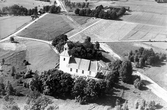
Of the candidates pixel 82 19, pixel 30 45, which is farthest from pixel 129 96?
pixel 82 19

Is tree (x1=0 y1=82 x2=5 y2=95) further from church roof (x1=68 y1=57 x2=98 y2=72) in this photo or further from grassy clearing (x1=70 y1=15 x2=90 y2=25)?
grassy clearing (x1=70 y1=15 x2=90 y2=25)

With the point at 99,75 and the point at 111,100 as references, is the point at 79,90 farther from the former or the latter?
the point at 99,75

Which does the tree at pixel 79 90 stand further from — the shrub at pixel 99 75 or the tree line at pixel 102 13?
the tree line at pixel 102 13

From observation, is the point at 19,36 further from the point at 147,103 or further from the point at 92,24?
the point at 147,103

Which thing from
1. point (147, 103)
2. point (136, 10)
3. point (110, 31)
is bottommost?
point (147, 103)

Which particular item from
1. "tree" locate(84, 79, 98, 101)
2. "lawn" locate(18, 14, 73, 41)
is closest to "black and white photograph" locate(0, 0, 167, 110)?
"lawn" locate(18, 14, 73, 41)
